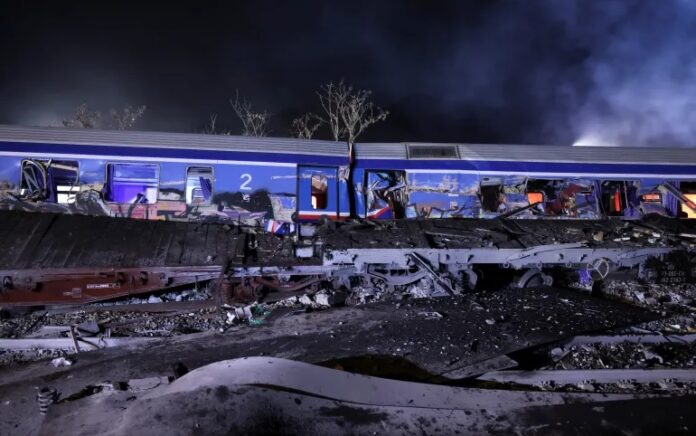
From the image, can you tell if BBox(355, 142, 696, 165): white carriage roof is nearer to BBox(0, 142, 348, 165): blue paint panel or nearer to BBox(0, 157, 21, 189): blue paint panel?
BBox(0, 142, 348, 165): blue paint panel

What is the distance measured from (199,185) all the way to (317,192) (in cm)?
257

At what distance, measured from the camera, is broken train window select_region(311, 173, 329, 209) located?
10188 mm

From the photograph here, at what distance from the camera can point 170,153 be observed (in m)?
9.57

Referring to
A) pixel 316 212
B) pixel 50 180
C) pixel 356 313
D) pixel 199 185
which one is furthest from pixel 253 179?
pixel 356 313

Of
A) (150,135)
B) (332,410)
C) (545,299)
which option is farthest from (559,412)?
(150,135)

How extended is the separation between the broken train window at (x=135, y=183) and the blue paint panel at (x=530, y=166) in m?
4.51

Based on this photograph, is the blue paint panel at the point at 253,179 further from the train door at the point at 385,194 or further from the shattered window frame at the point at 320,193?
the train door at the point at 385,194

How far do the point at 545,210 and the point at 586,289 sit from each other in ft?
8.56

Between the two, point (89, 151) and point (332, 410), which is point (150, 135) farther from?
point (332, 410)

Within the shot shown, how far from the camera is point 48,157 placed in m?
9.20

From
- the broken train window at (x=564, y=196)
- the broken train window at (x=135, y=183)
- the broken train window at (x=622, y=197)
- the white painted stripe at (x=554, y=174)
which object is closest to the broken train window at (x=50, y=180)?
the broken train window at (x=135, y=183)

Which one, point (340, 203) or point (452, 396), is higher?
point (340, 203)

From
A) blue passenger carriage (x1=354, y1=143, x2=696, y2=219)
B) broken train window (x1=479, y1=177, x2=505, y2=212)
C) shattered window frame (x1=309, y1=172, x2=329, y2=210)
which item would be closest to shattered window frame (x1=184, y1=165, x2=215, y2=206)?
shattered window frame (x1=309, y1=172, x2=329, y2=210)

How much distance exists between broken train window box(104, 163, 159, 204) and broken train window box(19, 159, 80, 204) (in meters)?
0.76
